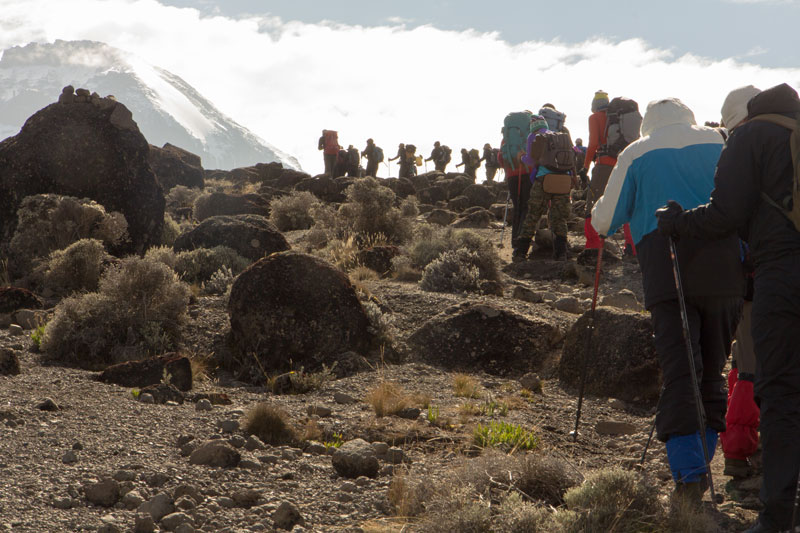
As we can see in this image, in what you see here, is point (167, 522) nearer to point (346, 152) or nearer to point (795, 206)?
point (795, 206)

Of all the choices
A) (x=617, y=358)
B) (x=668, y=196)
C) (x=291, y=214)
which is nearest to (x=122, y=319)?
(x=617, y=358)

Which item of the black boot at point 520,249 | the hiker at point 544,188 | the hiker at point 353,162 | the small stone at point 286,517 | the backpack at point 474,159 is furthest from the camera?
the backpack at point 474,159

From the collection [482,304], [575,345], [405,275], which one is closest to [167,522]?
[575,345]

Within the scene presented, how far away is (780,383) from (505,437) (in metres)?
1.75

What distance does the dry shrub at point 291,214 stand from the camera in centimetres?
1680

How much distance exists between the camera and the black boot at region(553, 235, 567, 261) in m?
11.1

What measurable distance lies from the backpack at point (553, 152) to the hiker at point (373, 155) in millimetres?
20284

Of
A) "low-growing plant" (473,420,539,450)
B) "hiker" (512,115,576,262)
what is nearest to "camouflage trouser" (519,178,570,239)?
"hiker" (512,115,576,262)

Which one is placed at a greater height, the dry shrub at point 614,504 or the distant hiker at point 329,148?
the distant hiker at point 329,148

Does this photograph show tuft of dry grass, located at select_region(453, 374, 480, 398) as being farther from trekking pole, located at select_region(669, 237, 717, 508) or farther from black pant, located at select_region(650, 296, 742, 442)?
trekking pole, located at select_region(669, 237, 717, 508)

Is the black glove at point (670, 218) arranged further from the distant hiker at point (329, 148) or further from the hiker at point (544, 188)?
the distant hiker at point (329, 148)

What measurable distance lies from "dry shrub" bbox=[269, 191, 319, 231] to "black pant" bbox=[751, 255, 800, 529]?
1406cm

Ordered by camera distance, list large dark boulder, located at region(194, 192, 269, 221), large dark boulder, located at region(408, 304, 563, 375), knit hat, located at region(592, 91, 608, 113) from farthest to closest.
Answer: large dark boulder, located at region(194, 192, 269, 221)
knit hat, located at region(592, 91, 608, 113)
large dark boulder, located at region(408, 304, 563, 375)

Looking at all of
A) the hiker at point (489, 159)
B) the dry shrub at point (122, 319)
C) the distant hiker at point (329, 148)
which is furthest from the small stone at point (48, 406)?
the hiker at point (489, 159)
